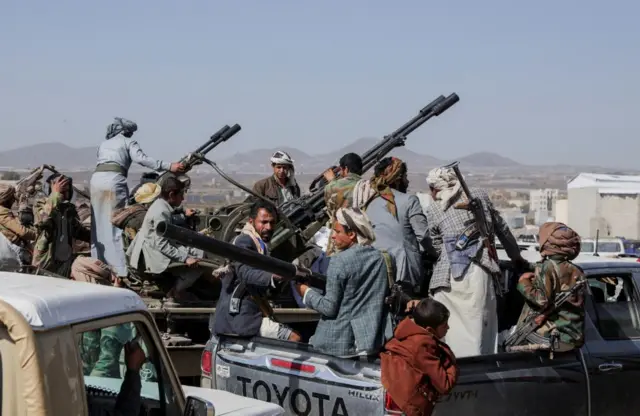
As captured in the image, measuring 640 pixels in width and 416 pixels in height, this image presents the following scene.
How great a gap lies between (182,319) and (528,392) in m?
3.29

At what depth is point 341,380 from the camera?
625cm

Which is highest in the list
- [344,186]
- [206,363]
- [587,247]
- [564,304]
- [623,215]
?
[344,186]

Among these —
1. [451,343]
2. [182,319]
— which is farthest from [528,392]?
[182,319]

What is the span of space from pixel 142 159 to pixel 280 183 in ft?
4.73

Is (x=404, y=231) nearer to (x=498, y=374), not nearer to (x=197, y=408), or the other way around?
(x=498, y=374)

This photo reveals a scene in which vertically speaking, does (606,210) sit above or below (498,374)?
below

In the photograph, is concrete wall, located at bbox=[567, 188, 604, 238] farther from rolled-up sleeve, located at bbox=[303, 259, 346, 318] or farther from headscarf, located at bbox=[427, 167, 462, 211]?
rolled-up sleeve, located at bbox=[303, 259, 346, 318]

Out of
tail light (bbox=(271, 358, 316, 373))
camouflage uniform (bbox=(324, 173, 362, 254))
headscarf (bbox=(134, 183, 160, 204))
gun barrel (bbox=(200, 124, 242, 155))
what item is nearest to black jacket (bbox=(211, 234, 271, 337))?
tail light (bbox=(271, 358, 316, 373))

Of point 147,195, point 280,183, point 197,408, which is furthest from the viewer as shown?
point 280,183

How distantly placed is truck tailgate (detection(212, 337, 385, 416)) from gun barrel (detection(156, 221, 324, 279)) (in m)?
0.57

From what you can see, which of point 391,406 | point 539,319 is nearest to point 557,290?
point 539,319

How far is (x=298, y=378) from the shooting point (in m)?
6.51

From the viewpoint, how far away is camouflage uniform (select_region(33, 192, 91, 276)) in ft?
34.9

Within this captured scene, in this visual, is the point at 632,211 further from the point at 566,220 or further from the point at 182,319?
the point at 182,319
